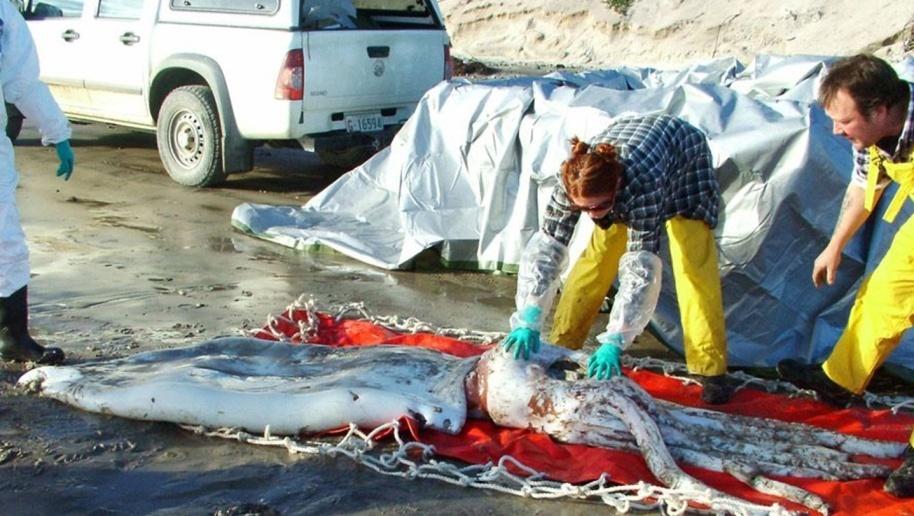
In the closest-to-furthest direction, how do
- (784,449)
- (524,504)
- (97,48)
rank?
(524,504) → (784,449) → (97,48)

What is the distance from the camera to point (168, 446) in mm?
4578

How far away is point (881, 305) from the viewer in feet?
15.6

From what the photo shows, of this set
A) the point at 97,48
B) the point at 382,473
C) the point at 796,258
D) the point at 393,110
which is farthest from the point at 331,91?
the point at 382,473

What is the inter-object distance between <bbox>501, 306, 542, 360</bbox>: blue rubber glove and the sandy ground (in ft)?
2.27

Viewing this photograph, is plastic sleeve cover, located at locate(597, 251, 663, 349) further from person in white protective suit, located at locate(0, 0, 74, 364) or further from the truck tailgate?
the truck tailgate

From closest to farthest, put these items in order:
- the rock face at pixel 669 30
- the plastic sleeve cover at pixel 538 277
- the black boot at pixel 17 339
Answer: the plastic sleeve cover at pixel 538 277, the black boot at pixel 17 339, the rock face at pixel 669 30

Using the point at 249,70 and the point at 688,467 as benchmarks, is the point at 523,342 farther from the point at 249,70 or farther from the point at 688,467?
the point at 249,70

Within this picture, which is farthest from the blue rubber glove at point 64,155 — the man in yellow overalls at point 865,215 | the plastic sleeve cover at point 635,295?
the man in yellow overalls at point 865,215

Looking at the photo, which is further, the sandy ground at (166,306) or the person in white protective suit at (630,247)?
the person in white protective suit at (630,247)

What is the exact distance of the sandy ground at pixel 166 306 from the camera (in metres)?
4.17

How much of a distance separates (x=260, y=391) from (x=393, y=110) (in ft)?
17.2

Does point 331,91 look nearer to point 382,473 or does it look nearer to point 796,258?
point 796,258

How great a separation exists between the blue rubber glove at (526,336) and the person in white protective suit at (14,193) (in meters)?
2.42

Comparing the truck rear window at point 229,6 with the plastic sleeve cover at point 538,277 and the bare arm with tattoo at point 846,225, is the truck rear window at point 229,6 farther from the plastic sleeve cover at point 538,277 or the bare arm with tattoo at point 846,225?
the bare arm with tattoo at point 846,225
